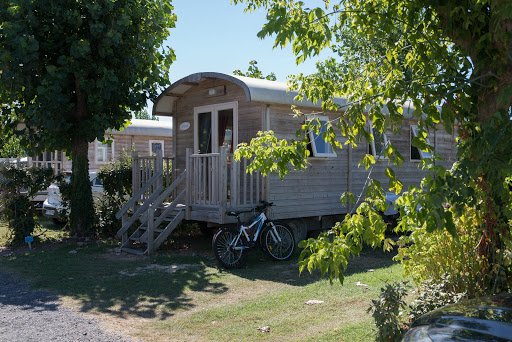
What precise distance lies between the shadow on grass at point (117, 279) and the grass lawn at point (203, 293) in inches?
0.5

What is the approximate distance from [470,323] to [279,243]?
21.6ft

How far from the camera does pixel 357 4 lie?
4.23 metres

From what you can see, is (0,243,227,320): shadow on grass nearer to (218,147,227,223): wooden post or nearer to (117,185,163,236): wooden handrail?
(117,185,163,236): wooden handrail

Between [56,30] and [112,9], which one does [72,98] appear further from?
[112,9]

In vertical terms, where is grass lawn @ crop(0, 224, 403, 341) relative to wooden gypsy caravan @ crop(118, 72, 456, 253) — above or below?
below

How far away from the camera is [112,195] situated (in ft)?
40.5

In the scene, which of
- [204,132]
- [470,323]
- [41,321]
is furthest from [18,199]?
[470,323]

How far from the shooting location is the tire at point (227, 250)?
335 inches

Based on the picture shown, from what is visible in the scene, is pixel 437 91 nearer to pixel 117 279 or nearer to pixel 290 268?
pixel 290 268

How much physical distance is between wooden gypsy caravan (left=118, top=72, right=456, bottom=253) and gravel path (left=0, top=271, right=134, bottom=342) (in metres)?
3.12

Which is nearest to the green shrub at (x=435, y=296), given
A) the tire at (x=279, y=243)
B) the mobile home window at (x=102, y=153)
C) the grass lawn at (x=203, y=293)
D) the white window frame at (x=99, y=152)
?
the grass lawn at (x=203, y=293)

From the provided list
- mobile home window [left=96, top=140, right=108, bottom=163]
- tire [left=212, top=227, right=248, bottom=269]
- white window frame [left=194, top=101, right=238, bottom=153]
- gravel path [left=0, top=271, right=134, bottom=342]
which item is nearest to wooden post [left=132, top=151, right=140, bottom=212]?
white window frame [left=194, top=101, right=238, bottom=153]

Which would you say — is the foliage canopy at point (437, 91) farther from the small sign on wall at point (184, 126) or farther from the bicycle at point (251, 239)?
the small sign on wall at point (184, 126)

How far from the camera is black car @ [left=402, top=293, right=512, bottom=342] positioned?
2536 mm
